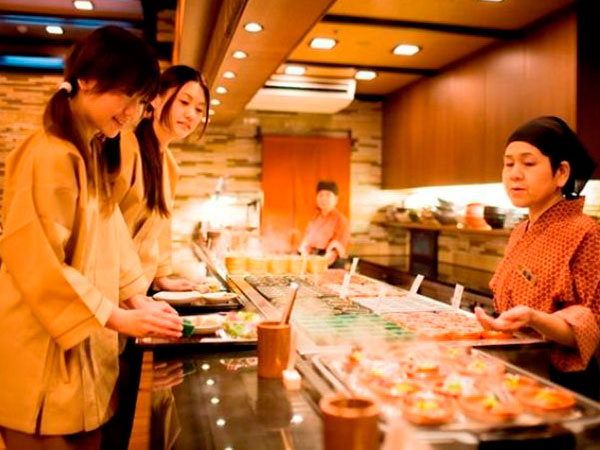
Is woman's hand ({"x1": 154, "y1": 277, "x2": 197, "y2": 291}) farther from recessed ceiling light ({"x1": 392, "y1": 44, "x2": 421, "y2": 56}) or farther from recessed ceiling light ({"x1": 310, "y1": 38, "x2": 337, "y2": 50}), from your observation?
recessed ceiling light ({"x1": 392, "y1": 44, "x2": 421, "y2": 56})

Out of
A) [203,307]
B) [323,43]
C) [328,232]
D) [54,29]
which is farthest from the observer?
[328,232]

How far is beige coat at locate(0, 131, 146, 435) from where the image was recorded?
1.37 m

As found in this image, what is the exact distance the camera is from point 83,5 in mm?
4855

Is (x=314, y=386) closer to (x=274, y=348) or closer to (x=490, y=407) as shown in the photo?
(x=274, y=348)

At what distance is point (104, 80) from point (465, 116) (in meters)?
4.04

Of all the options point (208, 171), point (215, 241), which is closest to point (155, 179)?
point (215, 241)

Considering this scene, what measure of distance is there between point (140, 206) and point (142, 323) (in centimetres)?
97

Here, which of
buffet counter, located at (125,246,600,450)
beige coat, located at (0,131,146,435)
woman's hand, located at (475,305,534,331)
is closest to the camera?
buffet counter, located at (125,246,600,450)

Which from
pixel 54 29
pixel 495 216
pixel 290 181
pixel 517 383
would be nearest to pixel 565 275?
pixel 517 383

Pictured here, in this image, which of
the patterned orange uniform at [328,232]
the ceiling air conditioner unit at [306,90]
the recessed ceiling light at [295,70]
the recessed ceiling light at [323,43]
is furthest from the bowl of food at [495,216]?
the recessed ceiling light at [295,70]

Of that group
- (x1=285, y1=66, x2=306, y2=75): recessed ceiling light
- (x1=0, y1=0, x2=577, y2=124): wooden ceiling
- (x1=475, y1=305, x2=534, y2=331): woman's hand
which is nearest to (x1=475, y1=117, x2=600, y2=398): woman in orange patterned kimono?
(x1=475, y1=305, x2=534, y2=331): woman's hand

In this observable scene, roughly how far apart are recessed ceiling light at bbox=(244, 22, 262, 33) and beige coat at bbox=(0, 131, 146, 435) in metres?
1.72

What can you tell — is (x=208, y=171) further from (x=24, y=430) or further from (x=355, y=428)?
(x=355, y=428)

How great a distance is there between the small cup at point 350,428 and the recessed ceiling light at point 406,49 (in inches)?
163
